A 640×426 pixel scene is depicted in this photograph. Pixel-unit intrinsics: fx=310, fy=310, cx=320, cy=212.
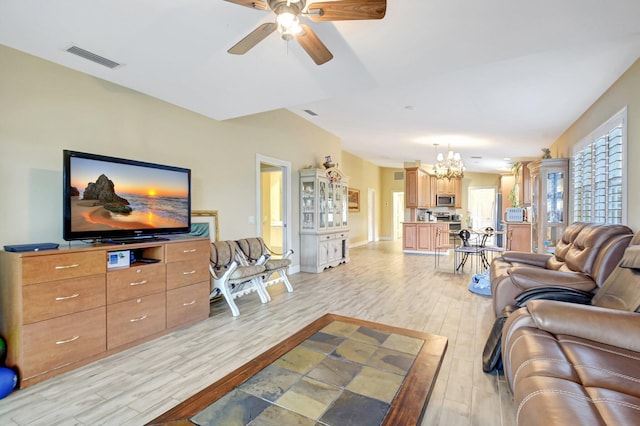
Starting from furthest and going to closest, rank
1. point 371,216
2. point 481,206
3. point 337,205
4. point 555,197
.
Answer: point 481,206 < point 371,216 < point 337,205 < point 555,197

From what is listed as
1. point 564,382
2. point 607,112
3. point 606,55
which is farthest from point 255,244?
point 607,112

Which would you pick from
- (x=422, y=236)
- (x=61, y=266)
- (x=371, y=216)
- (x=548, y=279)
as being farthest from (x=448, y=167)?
(x=61, y=266)

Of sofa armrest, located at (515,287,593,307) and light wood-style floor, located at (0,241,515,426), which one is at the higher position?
sofa armrest, located at (515,287,593,307)

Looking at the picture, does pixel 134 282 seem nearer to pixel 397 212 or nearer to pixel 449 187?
pixel 449 187

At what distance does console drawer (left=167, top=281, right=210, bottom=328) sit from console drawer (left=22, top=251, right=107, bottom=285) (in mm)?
743

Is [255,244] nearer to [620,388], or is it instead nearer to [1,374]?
[1,374]

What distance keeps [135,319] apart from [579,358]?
3179 millimetres

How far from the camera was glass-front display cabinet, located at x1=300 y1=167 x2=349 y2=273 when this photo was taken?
19.5ft

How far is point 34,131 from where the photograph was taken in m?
2.62

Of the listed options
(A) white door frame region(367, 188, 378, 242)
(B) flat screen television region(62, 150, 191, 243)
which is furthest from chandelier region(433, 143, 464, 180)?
(B) flat screen television region(62, 150, 191, 243)

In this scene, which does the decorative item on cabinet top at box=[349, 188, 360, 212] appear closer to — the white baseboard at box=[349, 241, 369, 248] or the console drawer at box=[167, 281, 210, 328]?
the white baseboard at box=[349, 241, 369, 248]

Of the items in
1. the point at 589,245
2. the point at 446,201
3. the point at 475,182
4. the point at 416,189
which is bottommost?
the point at 589,245

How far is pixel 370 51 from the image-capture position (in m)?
2.53

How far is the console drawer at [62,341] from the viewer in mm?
2182
